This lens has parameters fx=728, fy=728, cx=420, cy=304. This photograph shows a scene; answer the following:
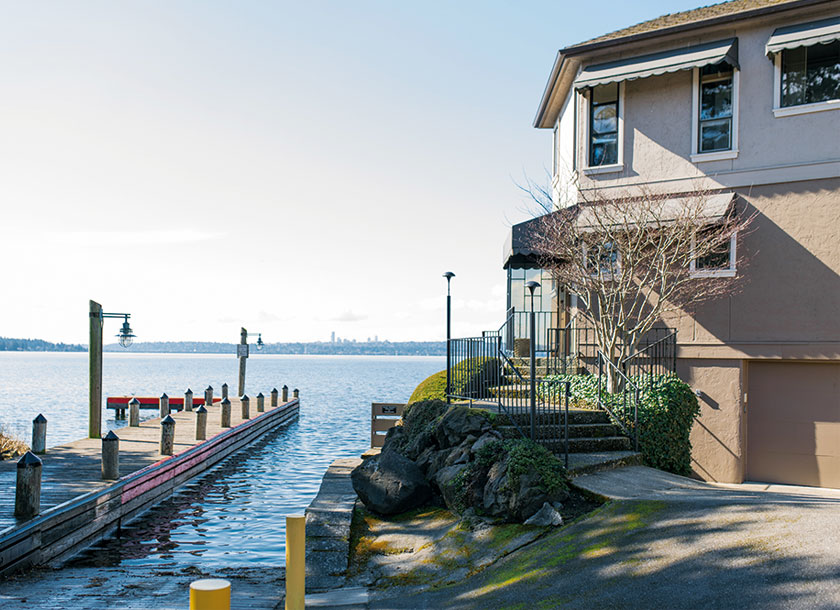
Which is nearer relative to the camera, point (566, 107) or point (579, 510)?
point (579, 510)

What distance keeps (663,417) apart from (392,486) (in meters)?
4.67

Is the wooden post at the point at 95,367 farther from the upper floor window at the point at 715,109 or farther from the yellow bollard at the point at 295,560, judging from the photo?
the upper floor window at the point at 715,109

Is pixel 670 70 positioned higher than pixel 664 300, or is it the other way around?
pixel 670 70

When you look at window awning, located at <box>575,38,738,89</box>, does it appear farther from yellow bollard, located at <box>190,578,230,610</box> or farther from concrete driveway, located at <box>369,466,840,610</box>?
yellow bollard, located at <box>190,578,230,610</box>

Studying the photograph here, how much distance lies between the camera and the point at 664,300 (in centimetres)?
1434

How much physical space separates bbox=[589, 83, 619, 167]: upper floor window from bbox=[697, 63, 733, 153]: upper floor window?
1.79m

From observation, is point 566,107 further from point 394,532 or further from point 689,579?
point 689,579

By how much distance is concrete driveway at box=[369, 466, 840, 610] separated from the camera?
18.9ft

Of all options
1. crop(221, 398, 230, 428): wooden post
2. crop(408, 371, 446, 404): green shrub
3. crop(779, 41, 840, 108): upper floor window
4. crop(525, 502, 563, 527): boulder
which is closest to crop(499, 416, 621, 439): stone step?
crop(525, 502, 563, 527): boulder

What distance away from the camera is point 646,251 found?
14.7 m

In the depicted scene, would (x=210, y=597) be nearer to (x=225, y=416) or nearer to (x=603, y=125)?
(x=603, y=125)

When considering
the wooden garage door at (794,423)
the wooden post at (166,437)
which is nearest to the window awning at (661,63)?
the wooden garage door at (794,423)

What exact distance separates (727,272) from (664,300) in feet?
5.04

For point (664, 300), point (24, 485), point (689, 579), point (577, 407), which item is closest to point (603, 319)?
point (664, 300)
